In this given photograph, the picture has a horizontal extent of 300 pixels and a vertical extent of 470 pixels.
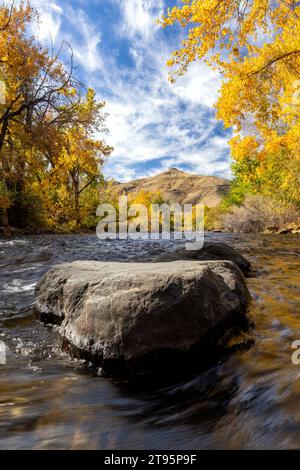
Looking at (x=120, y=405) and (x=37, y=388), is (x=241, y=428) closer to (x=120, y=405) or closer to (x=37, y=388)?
(x=120, y=405)

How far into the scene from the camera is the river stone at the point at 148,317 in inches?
96.7

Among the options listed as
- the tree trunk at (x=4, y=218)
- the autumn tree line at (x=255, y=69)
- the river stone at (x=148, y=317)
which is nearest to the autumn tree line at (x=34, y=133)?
the tree trunk at (x=4, y=218)

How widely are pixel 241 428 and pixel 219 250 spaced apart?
4.38 metres

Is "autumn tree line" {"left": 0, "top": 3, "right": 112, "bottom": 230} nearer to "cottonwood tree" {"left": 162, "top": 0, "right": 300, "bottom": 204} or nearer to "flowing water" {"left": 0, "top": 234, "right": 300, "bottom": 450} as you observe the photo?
"cottonwood tree" {"left": 162, "top": 0, "right": 300, "bottom": 204}

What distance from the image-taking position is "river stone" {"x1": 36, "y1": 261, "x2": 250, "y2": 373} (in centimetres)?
246

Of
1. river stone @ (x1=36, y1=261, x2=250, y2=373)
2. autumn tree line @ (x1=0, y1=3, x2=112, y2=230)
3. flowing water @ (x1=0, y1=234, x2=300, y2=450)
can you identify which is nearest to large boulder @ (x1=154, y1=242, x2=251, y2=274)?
flowing water @ (x1=0, y1=234, x2=300, y2=450)

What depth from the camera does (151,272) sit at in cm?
286

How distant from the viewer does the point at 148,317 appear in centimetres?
250

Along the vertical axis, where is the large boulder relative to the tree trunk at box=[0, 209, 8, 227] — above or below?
below

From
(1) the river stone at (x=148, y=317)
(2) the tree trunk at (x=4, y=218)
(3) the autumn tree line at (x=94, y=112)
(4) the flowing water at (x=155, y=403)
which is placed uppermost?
(3) the autumn tree line at (x=94, y=112)

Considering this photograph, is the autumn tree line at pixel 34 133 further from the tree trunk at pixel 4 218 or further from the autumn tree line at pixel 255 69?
the autumn tree line at pixel 255 69
